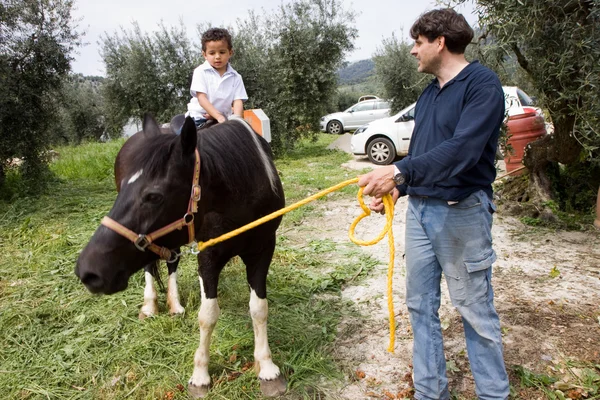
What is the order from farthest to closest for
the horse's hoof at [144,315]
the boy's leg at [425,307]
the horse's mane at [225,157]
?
the horse's hoof at [144,315] < the boy's leg at [425,307] < the horse's mane at [225,157]

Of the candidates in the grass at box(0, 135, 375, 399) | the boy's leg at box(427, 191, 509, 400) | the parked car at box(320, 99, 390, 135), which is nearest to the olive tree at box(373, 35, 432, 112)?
the parked car at box(320, 99, 390, 135)

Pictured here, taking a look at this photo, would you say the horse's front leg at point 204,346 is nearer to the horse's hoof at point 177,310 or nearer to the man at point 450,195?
the horse's hoof at point 177,310

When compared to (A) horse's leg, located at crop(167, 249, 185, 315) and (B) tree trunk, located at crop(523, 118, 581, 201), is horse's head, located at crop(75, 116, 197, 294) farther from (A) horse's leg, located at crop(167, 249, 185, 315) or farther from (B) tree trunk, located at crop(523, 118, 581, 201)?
(B) tree trunk, located at crop(523, 118, 581, 201)

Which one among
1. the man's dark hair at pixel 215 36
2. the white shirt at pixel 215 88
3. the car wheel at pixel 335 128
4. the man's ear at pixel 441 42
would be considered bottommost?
the car wheel at pixel 335 128

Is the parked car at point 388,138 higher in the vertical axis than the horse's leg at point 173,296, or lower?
higher

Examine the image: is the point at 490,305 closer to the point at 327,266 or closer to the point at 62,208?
the point at 327,266

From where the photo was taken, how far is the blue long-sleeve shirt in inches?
68.6

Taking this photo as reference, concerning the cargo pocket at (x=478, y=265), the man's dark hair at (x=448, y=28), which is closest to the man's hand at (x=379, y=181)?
the cargo pocket at (x=478, y=265)

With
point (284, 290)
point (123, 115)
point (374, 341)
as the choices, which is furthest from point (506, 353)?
point (123, 115)

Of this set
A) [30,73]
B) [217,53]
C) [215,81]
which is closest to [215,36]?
[217,53]

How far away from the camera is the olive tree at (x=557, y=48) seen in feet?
11.9

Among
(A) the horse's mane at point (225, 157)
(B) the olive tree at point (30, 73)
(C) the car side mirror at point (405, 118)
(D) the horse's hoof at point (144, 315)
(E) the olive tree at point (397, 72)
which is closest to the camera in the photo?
(A) the horse's mane at point (225, 157)

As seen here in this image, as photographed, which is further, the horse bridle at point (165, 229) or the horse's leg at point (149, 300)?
the horse's leg at point (149, 300)

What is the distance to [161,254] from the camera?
73.7 inches
